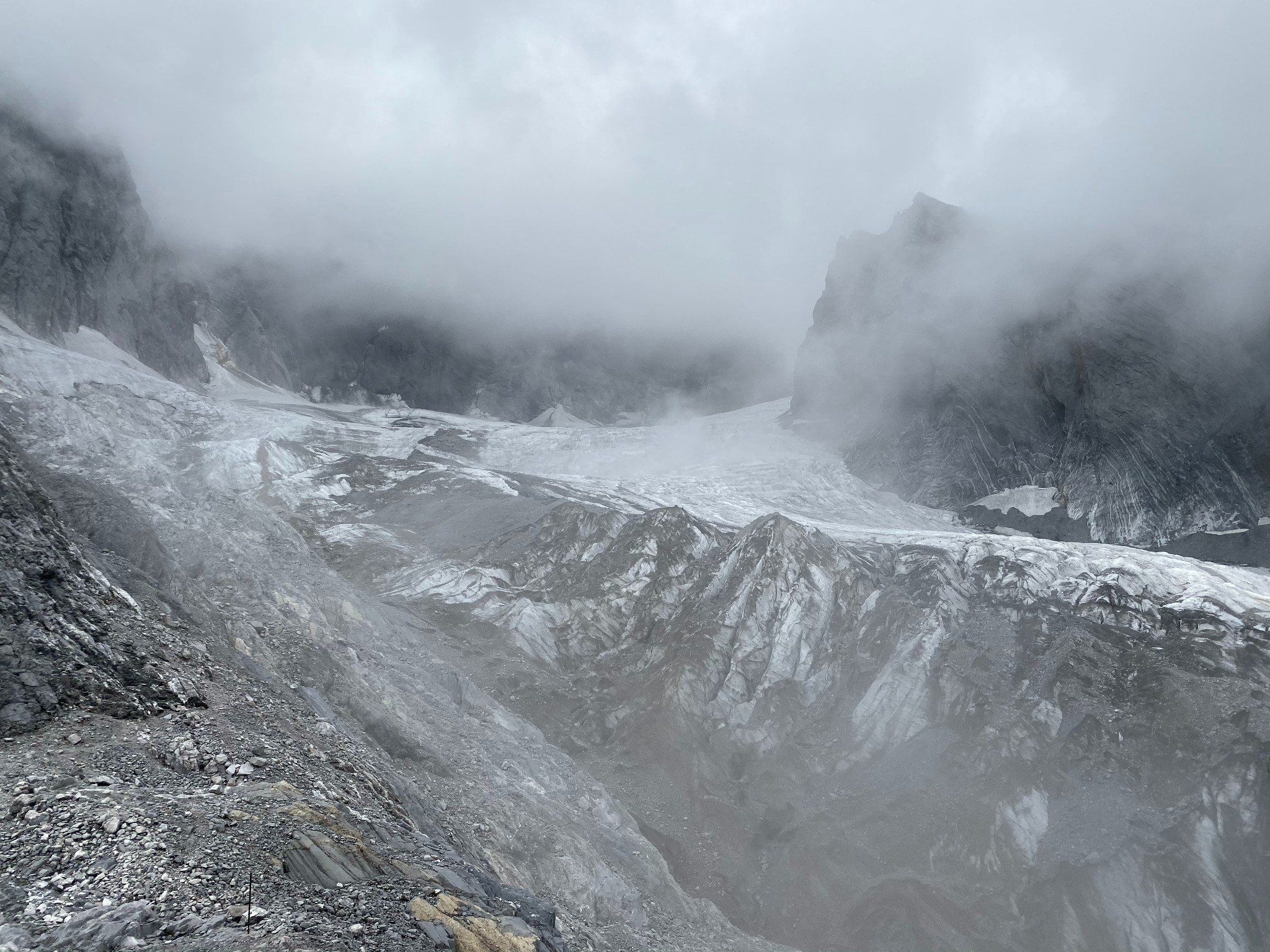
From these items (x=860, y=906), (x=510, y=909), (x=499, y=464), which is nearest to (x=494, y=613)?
(x=860, y=906)

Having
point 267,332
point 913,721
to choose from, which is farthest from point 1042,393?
point 267,332

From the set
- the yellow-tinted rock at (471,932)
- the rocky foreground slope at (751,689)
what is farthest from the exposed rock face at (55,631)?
the yellow-tinted rock at (471,932)

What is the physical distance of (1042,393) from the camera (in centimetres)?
7525

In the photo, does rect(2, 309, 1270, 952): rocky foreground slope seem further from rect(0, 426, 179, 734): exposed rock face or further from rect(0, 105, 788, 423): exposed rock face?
rect(0, 105, 788, 423): exposed rock face

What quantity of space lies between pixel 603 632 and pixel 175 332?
73.5 metres

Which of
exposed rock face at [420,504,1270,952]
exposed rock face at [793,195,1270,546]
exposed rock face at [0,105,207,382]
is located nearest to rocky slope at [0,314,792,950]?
exposed rock face at [420,504,1270,952]

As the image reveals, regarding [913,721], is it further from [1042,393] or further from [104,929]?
[1042,393]

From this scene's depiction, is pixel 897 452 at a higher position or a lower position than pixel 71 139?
lower

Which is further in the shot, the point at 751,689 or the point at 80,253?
the point at 80,253

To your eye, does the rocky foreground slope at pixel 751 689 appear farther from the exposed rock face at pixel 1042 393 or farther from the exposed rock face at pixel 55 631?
the exposed rock face at pixel 1042 393

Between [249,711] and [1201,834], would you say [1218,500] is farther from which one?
[249,711]

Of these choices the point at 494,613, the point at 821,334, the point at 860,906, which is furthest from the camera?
the point at 821,334

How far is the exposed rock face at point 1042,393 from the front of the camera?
63812mm

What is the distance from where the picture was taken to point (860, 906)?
30.7m
